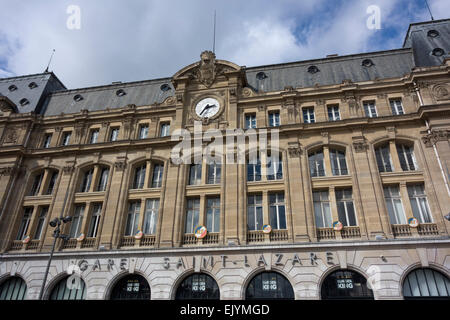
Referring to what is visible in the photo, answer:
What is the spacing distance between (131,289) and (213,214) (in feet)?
24.6

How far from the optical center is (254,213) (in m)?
22.5

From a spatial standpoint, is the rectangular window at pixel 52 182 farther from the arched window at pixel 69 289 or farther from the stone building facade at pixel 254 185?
the arched window at pixel 69 289

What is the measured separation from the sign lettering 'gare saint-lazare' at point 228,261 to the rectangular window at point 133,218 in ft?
8.19

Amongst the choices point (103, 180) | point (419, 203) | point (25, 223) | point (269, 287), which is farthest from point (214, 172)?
point (25, 223)

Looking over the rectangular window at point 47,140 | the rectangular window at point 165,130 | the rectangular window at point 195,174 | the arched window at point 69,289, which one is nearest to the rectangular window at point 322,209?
the rectangular window at point 195,174

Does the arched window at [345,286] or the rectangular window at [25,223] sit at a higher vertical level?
the rectangular window at [25,223]

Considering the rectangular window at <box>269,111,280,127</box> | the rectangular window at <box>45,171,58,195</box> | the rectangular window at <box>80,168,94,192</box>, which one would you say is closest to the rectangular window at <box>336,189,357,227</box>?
the rectangular window at <box>269,111,280,127</box>

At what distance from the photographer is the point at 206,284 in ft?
66.6

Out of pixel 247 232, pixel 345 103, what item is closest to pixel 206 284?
pixel 247 232

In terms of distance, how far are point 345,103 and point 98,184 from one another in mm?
21504

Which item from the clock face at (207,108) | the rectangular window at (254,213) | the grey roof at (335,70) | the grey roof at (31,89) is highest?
the grey roof at (31,89)

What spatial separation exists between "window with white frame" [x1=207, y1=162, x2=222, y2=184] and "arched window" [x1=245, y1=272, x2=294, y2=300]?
25.5 feet

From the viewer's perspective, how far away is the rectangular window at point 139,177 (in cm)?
2584

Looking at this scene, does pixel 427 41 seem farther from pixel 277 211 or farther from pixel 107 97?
pixel 107 97
